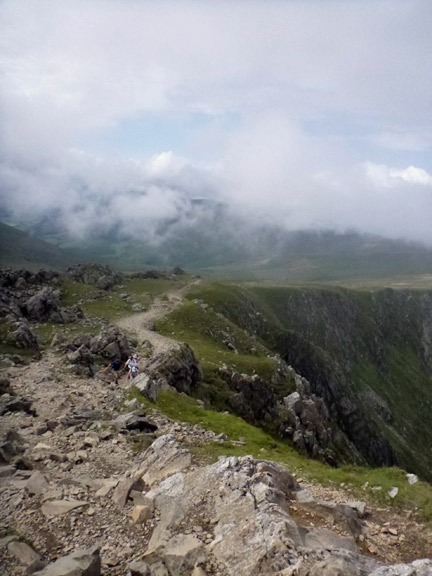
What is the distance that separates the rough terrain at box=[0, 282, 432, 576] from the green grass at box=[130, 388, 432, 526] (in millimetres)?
908

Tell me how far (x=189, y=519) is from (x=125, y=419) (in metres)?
12.0

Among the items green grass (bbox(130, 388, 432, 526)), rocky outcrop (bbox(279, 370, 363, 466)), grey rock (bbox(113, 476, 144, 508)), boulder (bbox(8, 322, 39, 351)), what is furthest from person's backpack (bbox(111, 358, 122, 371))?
grey rock (bbox(113, 476, 144, 508))

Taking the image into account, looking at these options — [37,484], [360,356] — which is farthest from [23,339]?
[360,356]

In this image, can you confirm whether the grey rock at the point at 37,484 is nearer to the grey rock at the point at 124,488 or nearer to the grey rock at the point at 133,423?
the grey rock at the point at 124,488

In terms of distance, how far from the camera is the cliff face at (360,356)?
96.0 m

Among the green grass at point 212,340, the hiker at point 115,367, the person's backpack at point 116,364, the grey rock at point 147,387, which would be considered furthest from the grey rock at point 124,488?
the green grass at point 212,340

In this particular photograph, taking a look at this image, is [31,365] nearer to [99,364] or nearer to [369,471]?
[99,364]

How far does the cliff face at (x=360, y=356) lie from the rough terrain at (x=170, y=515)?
244 ft

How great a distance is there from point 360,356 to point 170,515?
15436 centimetres

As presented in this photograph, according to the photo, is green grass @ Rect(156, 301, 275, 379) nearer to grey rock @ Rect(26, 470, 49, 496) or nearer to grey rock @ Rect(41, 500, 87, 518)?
grey rock @ Rect(26, 470, 49, 496)

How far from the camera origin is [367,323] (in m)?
171

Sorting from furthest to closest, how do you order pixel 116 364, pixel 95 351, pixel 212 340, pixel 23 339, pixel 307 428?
pixel 212 340
pixel 307 428
pixel 95 351
pixel 23 339
pixel 116 364

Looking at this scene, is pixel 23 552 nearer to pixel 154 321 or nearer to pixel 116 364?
pixel 116 364

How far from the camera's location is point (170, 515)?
15000mm
